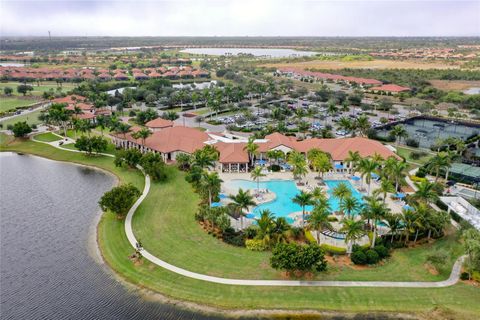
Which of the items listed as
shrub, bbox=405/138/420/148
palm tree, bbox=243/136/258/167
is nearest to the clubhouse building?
palm tree, bbox=243/136/258/167

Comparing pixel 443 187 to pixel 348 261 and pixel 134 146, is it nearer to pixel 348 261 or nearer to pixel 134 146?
pixel 348 261

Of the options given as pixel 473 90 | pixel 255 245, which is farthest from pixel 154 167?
pixel 473 90

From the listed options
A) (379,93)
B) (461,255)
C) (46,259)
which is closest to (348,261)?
(461,255)

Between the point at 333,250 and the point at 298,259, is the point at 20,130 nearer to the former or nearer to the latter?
the point at 298,259

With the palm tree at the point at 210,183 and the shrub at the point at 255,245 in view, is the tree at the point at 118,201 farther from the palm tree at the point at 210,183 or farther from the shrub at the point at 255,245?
the shrub at the point at 255,245

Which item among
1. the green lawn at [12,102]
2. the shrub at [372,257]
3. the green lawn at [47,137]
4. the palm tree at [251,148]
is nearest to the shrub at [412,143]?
the palm tree at [251,148]

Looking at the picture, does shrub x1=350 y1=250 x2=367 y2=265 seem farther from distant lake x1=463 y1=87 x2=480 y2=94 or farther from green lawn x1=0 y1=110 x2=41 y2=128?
distant lake x1=463 y1=87 x2=480 y2=94
